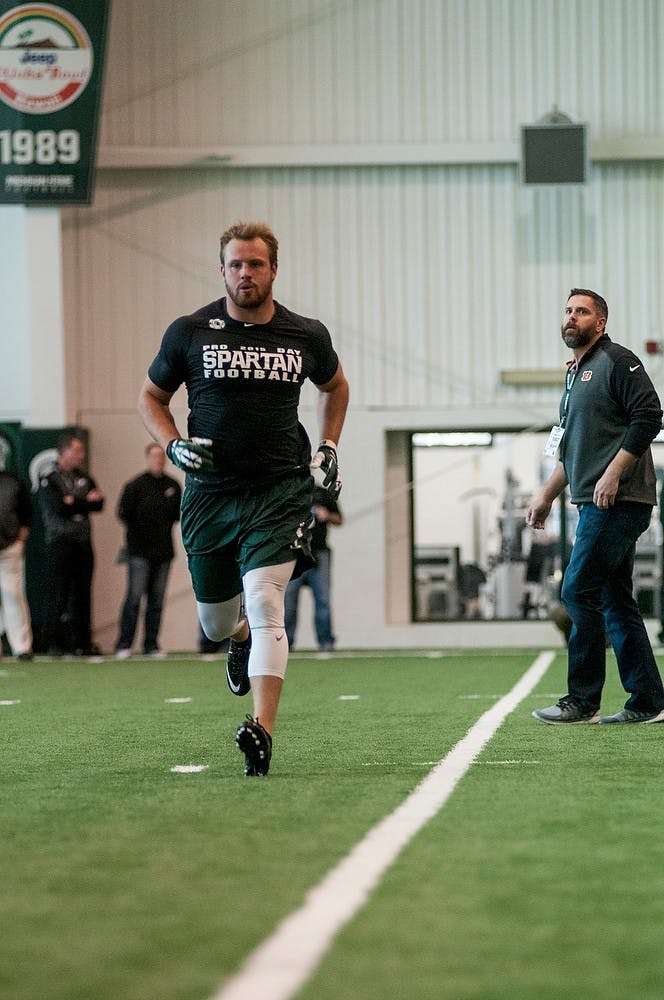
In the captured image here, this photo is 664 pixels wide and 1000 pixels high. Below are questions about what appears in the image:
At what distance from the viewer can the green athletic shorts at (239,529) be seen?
17.3 ft

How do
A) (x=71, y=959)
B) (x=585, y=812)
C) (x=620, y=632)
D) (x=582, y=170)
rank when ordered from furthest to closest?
(x=582, y=170) → (x=620, y=632) → (x=585, y=812) → (x=71, y=959)

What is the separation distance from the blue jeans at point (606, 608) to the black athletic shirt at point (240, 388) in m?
1.71

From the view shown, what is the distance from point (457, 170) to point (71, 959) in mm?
15703

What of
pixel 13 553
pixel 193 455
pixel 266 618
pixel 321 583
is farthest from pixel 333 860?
pixel 321 583

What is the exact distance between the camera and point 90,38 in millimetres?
15719

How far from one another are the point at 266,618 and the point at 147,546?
9487 mm

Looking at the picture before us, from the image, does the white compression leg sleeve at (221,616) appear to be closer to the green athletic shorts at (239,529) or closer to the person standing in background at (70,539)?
the green athletic shorts at (239,529)

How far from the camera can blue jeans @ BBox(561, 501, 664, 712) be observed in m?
6.59

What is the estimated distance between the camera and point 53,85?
15.8 m

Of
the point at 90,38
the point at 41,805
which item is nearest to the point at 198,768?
the point at 41,805

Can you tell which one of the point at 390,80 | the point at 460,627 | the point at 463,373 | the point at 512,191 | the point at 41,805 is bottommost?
the point at 460,627

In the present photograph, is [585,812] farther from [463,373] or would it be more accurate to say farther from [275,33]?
[275,33]

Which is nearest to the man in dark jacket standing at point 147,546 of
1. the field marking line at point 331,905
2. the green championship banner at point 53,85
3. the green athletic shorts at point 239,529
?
the green championship banner at point 53,85

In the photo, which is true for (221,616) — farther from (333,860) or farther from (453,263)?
(453,263)
